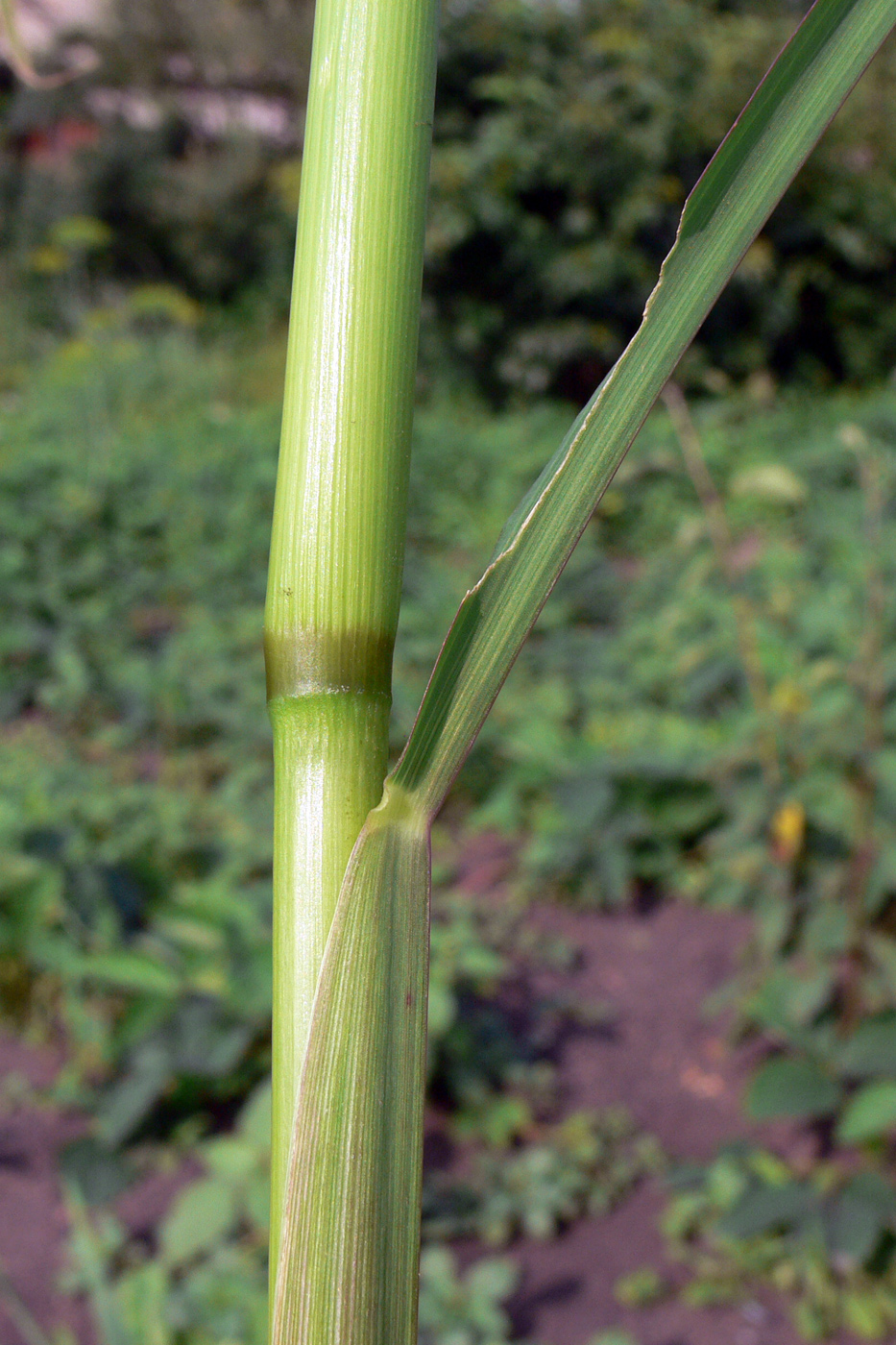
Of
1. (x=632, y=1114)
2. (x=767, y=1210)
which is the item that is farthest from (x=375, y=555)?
(x=632, y=1114)

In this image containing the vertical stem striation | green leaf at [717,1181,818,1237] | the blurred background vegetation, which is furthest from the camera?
the blurred background vegetation

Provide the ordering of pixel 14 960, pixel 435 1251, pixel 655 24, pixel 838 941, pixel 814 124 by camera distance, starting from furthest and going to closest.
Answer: pixel 655 24 → pixel 14 960 → pixel 838 941 → pixel 435 1251 → pixel 814 124

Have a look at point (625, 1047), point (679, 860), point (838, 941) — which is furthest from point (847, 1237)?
point (679, 860)

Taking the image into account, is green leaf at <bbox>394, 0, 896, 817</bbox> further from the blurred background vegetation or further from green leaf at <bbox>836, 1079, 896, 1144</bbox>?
green leaf at <bbox>836, 1079, 896, 1144</bbox>

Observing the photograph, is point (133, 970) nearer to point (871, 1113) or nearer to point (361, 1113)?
point (871, 1113)

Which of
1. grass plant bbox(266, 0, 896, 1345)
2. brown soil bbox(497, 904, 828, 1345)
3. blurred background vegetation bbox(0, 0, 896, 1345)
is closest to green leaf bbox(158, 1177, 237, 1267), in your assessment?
blurred background vegetation bbox(0, 0, 896, 1345)

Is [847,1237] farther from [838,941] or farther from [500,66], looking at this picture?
[500,66]
